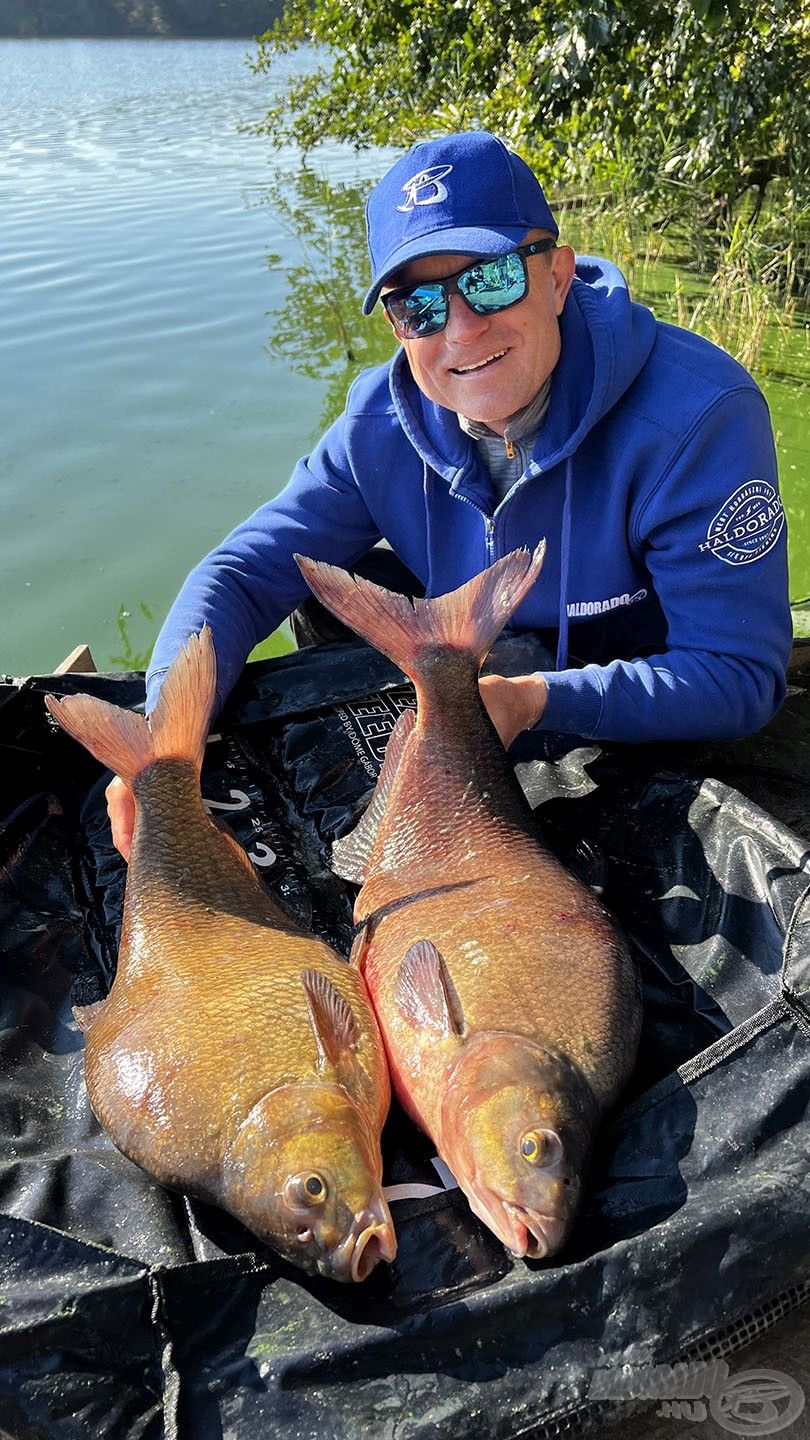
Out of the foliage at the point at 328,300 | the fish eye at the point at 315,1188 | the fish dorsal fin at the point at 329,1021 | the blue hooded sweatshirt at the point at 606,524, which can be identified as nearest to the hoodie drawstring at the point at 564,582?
the blue hooded sweatshirt at the point at 606,524

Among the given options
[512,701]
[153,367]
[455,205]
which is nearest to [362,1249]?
[512,701]

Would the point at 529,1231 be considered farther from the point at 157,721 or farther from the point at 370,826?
the point at 157,721

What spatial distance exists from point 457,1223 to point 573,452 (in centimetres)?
156

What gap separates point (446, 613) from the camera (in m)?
2.09

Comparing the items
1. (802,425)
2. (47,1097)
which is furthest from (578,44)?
(47,1097)

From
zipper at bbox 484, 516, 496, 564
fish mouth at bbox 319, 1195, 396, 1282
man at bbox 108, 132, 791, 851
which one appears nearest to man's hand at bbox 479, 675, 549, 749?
man at bbox 108, 132, 791, 851

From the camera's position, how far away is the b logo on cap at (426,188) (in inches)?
81.1

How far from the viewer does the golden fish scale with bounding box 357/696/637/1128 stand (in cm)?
157

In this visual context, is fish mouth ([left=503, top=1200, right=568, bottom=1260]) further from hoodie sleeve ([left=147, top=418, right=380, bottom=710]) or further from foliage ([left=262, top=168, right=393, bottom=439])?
foliage ([left=262, top=168, right=393, bottom=439])

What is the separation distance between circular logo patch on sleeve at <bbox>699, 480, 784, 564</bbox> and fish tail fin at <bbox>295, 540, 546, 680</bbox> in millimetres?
379

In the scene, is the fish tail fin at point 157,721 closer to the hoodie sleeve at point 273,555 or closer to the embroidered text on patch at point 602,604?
the hoodie sleeve at point 273,555

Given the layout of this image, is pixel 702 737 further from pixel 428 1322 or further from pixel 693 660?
pixel 428 1322

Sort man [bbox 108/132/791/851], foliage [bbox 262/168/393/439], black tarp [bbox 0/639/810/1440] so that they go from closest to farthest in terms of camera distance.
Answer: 1. black tarp [bbox 0/639/810/1440]
2. man [bbox 108/132/791/851]
3. foliage [bbox 262/168/393/439]
